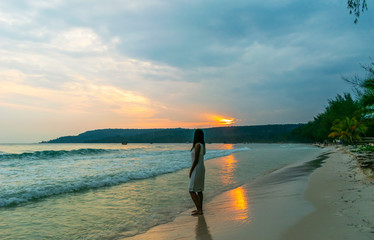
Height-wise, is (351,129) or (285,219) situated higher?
(351,129)

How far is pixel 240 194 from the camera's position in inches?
349

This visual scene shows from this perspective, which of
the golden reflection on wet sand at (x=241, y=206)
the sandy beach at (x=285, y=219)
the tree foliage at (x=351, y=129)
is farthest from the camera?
the tree foliage at (x=351, y=129)

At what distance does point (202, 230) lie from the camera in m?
5.05

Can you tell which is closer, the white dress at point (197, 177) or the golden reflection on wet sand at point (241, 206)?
the golden reflection on wet sand at point (241, 206)

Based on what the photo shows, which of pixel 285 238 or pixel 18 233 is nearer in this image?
pixel 285 238

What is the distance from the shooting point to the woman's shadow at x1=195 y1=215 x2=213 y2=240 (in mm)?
4595

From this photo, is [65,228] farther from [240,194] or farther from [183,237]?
[240,194]

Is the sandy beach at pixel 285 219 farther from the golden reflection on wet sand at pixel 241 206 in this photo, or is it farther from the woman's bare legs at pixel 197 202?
the woman's bare legs at pixel 197 202

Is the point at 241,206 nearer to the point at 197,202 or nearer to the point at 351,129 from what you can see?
the point at 197,202

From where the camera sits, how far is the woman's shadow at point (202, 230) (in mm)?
4595

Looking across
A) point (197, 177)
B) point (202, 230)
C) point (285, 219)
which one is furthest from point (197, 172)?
point (285, 219)

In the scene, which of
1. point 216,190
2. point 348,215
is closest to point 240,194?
point 216,190

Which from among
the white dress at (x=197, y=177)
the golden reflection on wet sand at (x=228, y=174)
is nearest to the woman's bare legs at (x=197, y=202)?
the white dress at (x=197, y=177)

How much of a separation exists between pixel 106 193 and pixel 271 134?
189937mm
